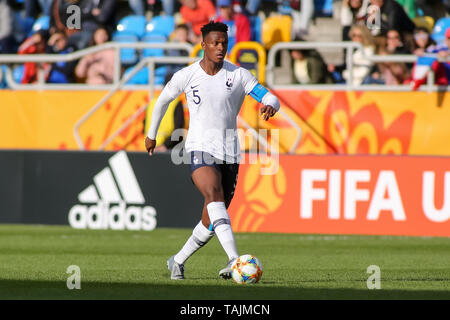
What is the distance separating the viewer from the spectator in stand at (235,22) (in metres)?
20.4

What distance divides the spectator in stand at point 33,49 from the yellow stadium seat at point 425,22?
709 centimetres

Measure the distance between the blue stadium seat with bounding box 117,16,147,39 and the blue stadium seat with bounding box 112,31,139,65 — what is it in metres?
0.16

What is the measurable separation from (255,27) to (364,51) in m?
2.70

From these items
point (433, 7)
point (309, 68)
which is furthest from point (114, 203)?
point (433, 7)

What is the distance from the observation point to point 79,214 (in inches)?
736

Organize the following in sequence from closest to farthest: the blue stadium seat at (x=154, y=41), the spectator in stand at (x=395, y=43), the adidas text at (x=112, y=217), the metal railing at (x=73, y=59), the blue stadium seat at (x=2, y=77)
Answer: the adidas text at (x=112, y=217) < the spectator in stand at (x=395, y=43) < the metal railing at (x=73, y=59) < the blue stadium seat at (x=154, y=41) < the blue stadium seat at (x=2, y=77)

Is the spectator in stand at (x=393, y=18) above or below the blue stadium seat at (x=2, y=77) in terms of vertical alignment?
above

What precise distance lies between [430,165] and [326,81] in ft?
10.8

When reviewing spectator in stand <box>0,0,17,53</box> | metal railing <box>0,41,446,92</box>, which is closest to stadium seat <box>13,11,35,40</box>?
spectator in stand <box>0,0,17,53</box>

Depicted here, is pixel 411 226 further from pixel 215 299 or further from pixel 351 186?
pixel 215 299

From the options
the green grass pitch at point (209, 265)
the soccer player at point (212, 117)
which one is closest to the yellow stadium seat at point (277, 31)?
the green grass pitch at point (209, 265)

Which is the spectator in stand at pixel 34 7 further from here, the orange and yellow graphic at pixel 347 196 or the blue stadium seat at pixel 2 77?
the orange and yellow graphic at pixel 347 196

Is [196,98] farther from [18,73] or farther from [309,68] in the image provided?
[18,73]

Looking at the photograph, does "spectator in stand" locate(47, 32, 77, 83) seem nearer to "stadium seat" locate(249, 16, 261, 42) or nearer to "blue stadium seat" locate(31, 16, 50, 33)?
"blue stadium seat" locate(31, 16, 50, 33)
